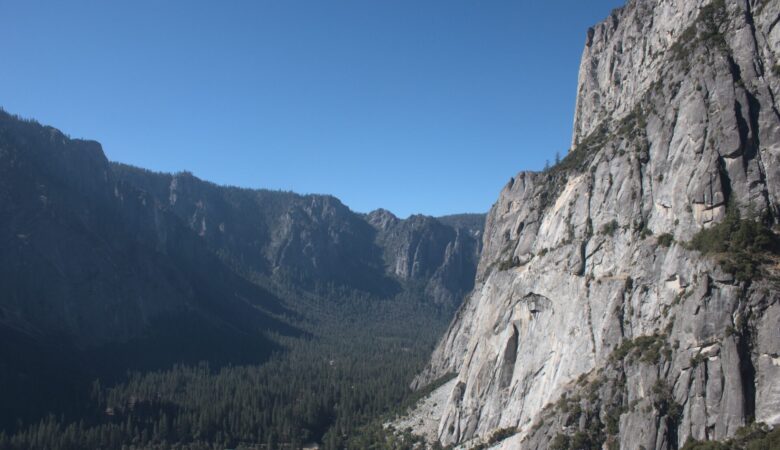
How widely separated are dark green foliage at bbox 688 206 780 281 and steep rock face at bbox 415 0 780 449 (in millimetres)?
1058

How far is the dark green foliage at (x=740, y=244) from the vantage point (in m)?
58.4

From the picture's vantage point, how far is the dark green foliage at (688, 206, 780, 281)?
5838 cm

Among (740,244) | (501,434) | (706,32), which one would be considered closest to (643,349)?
(740,244)

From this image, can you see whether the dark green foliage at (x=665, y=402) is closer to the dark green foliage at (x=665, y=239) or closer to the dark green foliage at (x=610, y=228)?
the dark green foliage at (x=665, y=239)

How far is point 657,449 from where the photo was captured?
57.3m

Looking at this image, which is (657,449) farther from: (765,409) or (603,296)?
(603,296)

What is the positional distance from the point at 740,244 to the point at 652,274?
12.2m

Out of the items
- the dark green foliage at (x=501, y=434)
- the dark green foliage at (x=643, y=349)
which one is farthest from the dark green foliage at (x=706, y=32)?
the dark green foliage at (x=501, y=434)

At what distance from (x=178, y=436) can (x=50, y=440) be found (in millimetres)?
24940

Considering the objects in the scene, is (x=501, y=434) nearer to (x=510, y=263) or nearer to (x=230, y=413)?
(x=510, y=263)

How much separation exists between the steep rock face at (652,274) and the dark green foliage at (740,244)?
3.47 ft

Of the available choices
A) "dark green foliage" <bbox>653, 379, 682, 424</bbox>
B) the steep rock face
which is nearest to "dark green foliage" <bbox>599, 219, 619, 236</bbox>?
the steep rock face

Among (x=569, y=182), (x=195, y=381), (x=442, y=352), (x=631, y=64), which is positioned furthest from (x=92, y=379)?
(x=631, y=64)

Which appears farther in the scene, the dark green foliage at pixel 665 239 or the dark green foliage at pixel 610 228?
the dark green foliage at pixel 610 228
